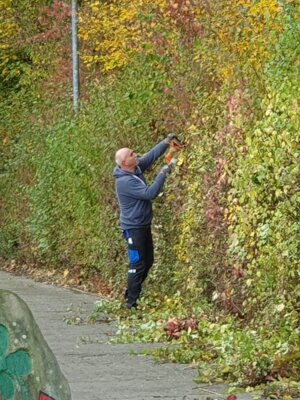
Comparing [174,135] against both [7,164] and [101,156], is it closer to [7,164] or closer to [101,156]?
[101,156]

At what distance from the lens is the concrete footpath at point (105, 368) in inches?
384

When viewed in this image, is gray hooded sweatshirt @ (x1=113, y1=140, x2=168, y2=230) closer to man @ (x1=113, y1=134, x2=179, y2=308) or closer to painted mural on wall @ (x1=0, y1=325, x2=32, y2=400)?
man @ (x1=113, y1=134, x2=179, y2=308)

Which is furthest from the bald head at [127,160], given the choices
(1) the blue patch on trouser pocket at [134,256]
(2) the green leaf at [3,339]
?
(2) the green leaf at [3,339]

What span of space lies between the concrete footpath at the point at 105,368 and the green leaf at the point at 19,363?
117 inches

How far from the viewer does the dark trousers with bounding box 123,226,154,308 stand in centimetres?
1449

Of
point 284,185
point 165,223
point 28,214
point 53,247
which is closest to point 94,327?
point 165,223

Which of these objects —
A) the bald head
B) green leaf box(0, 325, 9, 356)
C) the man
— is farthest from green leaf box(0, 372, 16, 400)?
the bald head

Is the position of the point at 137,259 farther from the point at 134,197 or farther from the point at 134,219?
the point at 134,197

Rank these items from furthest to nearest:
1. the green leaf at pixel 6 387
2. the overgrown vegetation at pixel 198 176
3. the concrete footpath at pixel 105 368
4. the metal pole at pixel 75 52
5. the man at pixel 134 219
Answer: the metal pole at pixel 75 52 → the man at pixel 134 219 → the overgrown vegetation at pixel 198 176 → the concrete footpath at pixel 105 368 → the green leaf at pixel 6 387

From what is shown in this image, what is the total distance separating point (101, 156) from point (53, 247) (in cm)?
387

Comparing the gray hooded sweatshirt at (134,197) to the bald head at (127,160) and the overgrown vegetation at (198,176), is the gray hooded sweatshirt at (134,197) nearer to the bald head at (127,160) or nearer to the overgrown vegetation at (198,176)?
the bald head at (127,160)

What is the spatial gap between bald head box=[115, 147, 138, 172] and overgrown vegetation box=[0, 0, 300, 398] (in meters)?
0.46

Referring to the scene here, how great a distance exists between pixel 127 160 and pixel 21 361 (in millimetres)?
8097

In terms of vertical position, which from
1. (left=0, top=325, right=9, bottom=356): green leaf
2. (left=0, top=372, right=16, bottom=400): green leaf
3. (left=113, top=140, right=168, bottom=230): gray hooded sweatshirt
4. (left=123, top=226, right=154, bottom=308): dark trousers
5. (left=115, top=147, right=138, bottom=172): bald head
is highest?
(left=0, top=325, right=9, bottom=356): green leaf
